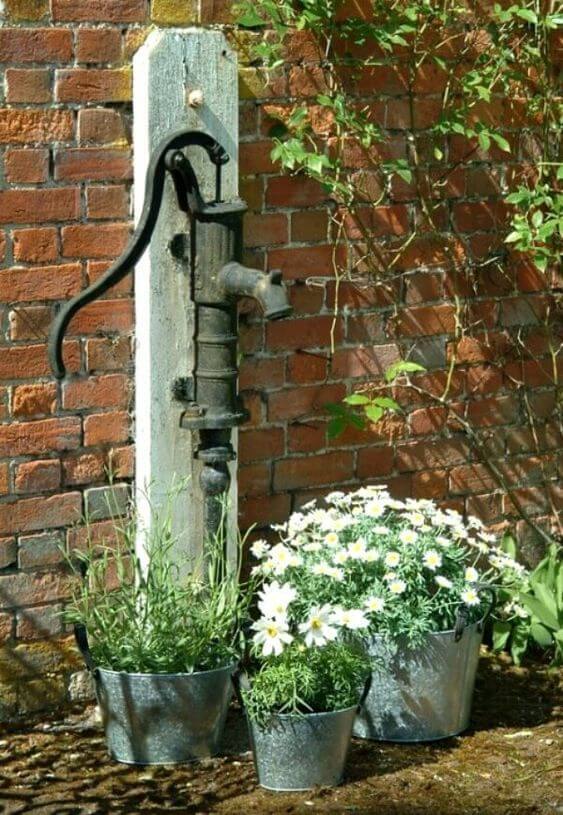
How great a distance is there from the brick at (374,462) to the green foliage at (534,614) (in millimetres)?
457

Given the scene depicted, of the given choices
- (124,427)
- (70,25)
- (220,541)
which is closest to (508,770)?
(220,541)

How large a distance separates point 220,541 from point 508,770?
86 centimetres

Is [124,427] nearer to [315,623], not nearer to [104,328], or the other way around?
[104,328]

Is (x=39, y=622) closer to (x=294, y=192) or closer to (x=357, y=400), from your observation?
(x=357, y=400)

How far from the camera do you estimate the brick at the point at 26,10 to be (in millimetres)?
3398

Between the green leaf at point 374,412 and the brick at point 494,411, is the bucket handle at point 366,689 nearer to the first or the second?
the green leaf at point 374,412

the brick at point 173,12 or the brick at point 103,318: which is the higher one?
the brick at point 173,12

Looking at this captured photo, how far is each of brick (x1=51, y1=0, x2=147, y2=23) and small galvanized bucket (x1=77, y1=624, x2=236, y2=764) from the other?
142 centimetres

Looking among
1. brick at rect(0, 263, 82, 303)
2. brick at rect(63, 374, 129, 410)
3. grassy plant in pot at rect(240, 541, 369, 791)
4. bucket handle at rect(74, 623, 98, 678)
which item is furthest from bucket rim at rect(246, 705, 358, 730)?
brick at rect(0, 263, 82, 303)

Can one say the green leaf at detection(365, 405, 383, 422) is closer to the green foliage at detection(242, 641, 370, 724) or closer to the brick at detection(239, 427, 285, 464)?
the brick at detection(239, 427, 285, 464)

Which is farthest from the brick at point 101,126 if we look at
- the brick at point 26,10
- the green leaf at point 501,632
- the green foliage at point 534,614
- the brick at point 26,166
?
the green leaf at point 501,632

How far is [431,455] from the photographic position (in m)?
4.29

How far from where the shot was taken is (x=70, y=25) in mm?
3480

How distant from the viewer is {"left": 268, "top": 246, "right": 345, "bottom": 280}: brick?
388 centimetres
